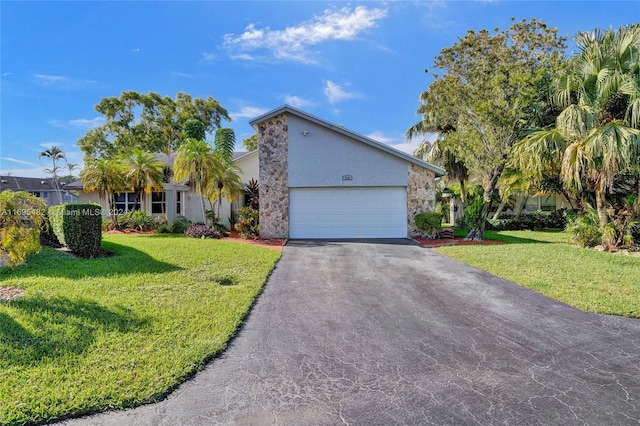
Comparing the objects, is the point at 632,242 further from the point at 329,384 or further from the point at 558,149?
the point at 329,384

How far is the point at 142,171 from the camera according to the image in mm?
17797

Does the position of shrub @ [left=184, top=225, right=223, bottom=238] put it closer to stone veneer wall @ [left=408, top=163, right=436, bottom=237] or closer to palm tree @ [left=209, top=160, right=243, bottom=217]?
palm tree @ [left=209, top=160, right=243, bottom=217]

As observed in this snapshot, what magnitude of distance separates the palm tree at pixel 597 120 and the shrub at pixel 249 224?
442 inches

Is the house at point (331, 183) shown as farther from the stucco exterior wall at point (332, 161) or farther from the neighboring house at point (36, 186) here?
the neighboring house at point (36, 186)

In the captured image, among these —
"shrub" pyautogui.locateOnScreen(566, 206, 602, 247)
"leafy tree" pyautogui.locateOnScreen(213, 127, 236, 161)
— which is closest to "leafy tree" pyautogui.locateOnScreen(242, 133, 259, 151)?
"leafy tree" pyautogui.locateOnScreen(213, 127, 236, 161)

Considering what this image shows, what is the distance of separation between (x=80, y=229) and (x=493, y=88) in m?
15.0

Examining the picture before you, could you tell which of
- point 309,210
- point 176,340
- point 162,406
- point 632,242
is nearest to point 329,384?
point 162,406

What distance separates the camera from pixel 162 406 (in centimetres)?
297

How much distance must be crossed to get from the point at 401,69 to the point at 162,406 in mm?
17560

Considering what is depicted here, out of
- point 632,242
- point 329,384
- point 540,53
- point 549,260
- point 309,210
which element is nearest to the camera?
point 329,384

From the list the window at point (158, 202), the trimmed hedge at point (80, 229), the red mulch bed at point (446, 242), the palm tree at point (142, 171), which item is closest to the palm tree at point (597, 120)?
the red mulch bed at point (446, 242)

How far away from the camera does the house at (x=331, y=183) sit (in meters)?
14.7

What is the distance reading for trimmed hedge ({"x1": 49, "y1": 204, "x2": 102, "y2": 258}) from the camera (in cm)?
882

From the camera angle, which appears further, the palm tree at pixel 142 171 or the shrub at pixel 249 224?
the palm tree at pixel 142 171
